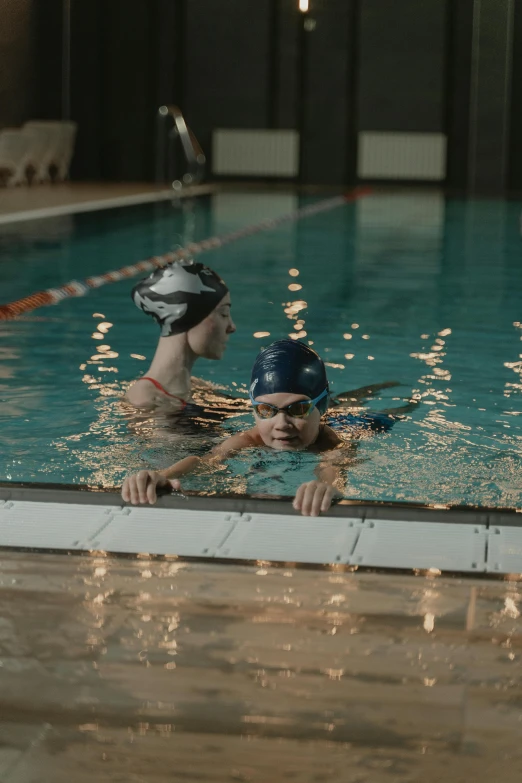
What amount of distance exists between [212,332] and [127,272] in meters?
5.72

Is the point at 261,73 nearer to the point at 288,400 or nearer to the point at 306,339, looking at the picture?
the point at 306,339

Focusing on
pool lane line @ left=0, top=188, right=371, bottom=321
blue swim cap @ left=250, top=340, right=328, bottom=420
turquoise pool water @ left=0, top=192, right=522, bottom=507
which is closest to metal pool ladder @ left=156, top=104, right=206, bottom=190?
pool lane line @ left=0, top=188, right=371, bottom=321

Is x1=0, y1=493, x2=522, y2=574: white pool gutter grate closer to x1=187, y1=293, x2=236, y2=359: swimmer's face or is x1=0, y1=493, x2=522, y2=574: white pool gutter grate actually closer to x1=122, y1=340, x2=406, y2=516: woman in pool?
x1=122, y1=340, x2=406, y2=516: woman in pool

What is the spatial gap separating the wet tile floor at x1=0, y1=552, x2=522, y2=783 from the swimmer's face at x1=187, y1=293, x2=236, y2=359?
1775 millimetres

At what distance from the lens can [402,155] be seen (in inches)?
893

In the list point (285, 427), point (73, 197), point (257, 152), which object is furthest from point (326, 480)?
point (257, 152)

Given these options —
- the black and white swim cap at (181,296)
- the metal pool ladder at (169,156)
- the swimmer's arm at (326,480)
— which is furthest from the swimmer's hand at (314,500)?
the metal pool ladder at (169,156)

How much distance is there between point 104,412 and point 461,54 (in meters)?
18.1

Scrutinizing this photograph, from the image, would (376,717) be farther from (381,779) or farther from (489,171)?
(489,171)

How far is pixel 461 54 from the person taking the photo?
70.9 feet

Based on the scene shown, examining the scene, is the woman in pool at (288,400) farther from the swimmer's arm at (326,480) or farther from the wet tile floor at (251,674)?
the wet tile floor at (251,674)

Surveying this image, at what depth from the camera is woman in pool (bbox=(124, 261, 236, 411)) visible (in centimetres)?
435

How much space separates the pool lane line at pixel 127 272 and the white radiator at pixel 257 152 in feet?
20.4

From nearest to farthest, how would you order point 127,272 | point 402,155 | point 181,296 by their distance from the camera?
point 181,296 < point 127,272 < point 402,155
